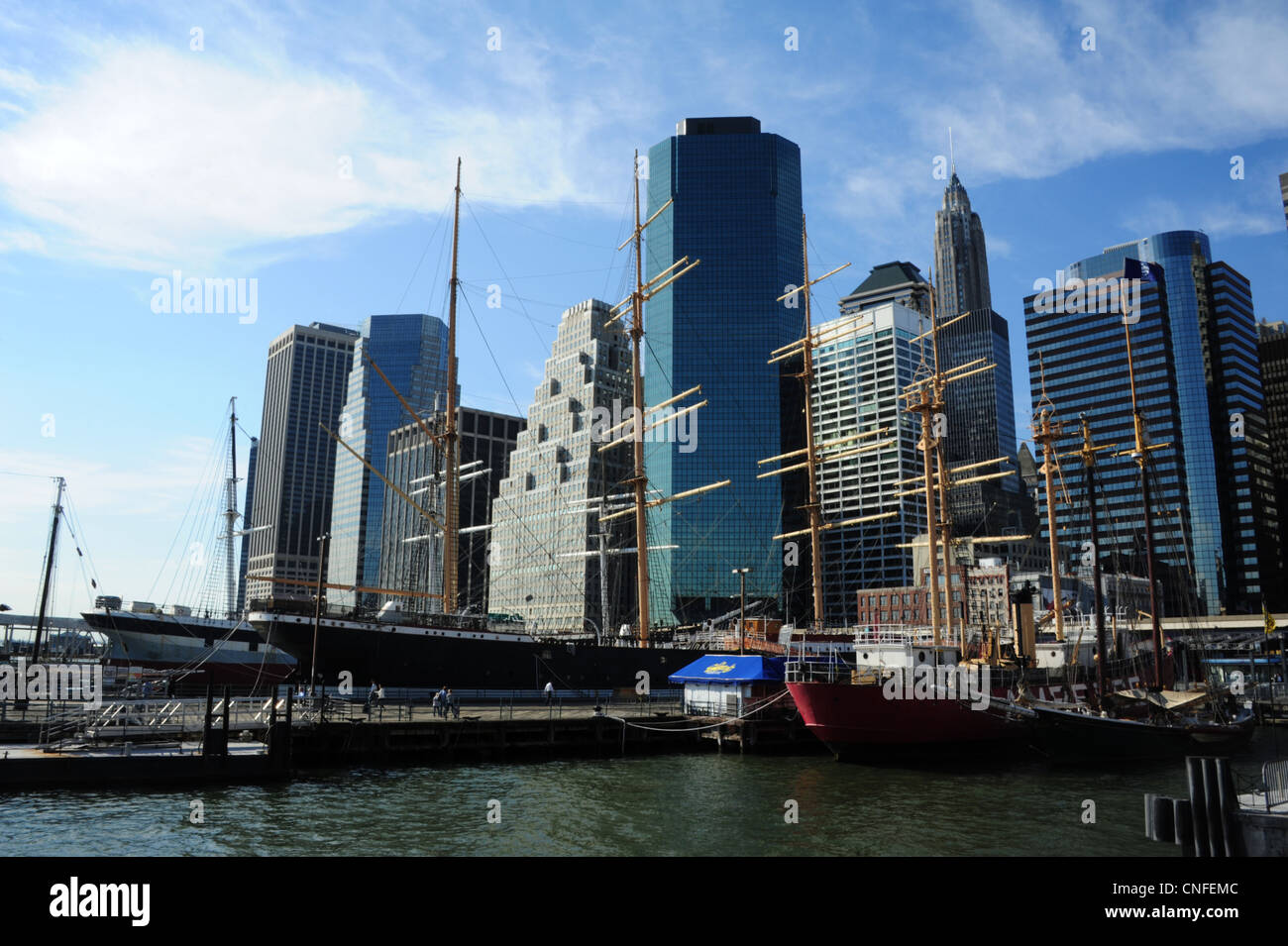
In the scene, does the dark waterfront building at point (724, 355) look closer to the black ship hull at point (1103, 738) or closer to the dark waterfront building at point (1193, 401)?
the dark waterfront building at point (1193, 401)

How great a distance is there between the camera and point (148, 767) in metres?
27.1

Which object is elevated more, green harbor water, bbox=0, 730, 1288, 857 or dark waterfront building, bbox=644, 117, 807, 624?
dark waterfront building, bbox=644, 117, 807, 624

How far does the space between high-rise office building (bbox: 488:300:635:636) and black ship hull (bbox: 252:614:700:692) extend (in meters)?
74.2

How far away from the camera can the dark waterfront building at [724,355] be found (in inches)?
5733

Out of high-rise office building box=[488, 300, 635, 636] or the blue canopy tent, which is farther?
high-rise office building box=[488, 300, 635, 636]

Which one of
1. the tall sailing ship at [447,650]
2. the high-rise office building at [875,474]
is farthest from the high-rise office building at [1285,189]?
the tall sailing ship at [447,650]

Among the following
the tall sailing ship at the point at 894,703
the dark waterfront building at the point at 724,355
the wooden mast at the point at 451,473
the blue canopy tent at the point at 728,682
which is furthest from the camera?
the dark waterfront building at the point at 724,355

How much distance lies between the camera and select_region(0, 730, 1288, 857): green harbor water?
2106 centimetres

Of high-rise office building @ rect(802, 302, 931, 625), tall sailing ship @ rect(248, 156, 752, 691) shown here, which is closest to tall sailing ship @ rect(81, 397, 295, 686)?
tall sailing ship @ rect(248, 156, 752, 691)

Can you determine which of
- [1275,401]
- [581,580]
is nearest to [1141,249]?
[1275,401]

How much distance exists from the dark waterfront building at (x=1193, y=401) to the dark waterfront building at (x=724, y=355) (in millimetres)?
65328

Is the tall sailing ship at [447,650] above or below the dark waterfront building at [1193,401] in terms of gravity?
below

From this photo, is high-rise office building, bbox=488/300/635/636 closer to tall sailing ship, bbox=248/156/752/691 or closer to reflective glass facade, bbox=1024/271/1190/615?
tall sailing ship, bbox=248/156/752/691

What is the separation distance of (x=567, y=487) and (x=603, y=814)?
128m
